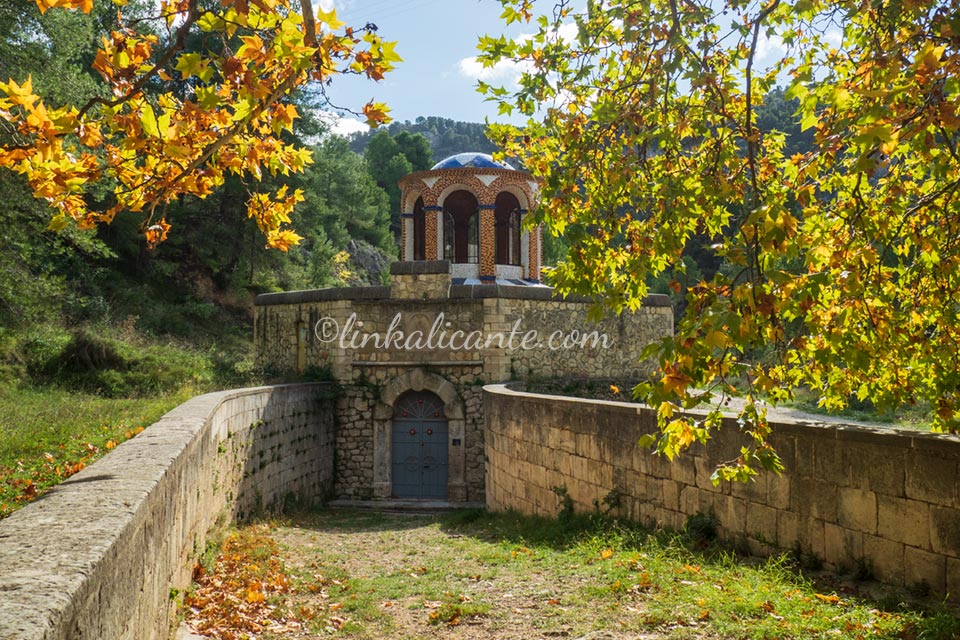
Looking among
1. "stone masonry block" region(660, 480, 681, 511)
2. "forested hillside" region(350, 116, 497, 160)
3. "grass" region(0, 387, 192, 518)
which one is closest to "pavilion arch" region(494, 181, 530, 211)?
"grass" region(0, 387, 192, 518)

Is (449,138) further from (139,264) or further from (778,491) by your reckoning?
(778,491)

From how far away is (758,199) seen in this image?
4.27 m

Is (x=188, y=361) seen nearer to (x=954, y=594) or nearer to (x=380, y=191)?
(x=954, y=594)

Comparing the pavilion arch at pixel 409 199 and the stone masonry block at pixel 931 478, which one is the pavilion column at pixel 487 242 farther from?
the stone masonry block at pixel 931 478

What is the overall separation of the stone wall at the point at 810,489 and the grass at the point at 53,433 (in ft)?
15.4

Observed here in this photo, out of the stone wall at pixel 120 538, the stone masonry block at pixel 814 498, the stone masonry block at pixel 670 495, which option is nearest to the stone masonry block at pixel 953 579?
the stone masonry block at pixel 814 498

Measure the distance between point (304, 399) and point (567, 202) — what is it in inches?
416

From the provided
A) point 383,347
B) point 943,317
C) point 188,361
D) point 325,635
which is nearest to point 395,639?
point 325,635

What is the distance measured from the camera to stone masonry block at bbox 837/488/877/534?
539 centimetres

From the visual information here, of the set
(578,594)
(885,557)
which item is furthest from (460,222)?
(885,557)

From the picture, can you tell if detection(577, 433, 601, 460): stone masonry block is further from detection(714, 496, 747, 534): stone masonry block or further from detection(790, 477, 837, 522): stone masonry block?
detection(790, 477, 837, 522): stone masonry block

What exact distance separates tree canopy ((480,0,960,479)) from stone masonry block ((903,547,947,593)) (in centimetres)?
96

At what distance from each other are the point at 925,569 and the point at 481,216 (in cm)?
1644

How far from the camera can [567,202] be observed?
5.86 m
